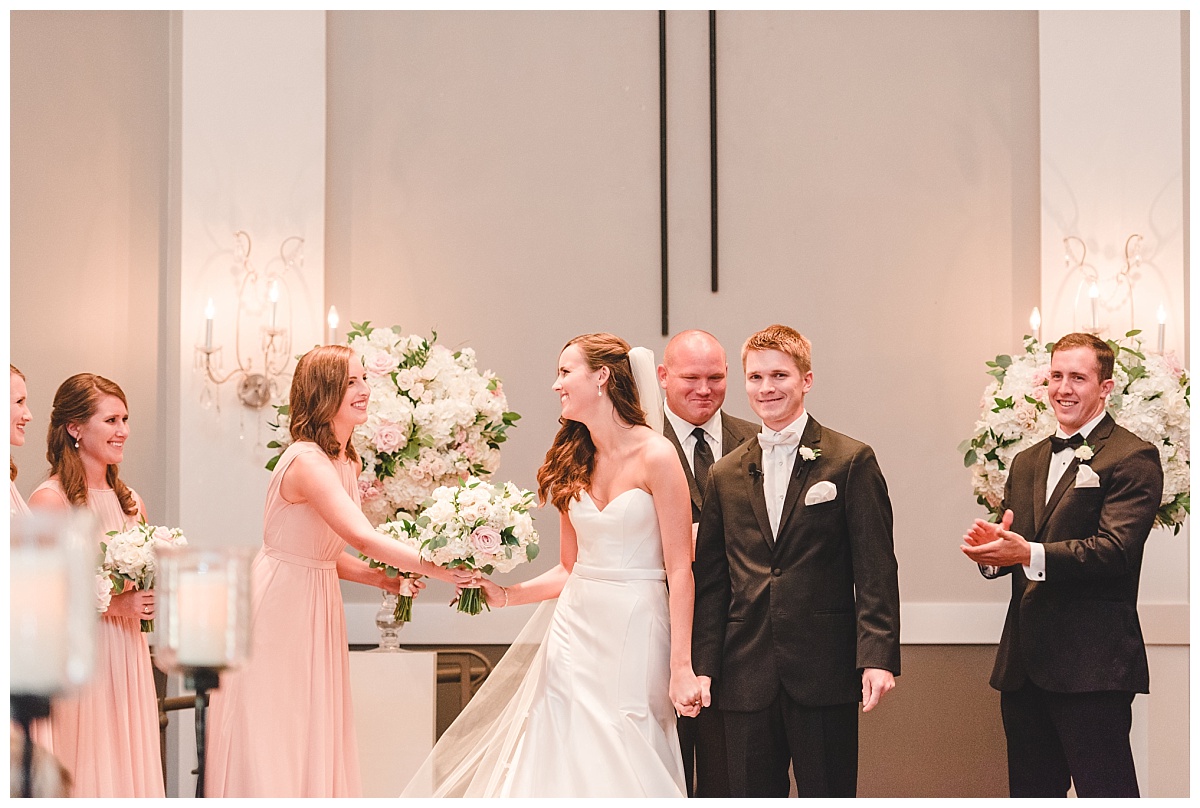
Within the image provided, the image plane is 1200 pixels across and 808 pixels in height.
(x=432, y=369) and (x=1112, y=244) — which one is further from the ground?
(x=1112, y=244)

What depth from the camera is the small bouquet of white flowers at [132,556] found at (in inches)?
139

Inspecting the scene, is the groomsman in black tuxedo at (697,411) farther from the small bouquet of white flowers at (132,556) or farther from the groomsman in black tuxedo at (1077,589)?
the small bouquet of white flowers at (132,556)

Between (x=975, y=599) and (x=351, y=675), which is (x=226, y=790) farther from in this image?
(x=975, y=599)

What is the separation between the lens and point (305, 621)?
12.3 ft

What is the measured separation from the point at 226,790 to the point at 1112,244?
4.51 metres

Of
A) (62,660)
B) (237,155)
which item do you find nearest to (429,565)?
(62,660)

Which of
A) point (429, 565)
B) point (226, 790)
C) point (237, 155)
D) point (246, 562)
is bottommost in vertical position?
point (226, 790)

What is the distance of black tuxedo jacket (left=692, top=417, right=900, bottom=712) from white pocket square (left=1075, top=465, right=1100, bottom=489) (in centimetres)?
81

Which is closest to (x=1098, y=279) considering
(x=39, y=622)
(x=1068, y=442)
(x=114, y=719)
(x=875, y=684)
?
(x=1068, y=442)

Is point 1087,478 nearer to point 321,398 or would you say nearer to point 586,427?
point 586,427

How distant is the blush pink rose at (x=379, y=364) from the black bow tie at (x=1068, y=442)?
2.49m

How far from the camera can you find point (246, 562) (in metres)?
1.68

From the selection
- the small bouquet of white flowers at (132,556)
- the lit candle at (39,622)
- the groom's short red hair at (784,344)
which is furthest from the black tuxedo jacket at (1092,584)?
the lit candle at (39,622)

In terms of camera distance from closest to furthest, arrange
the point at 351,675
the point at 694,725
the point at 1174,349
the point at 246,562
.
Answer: the point at 246,562 → the point at 694,725 → the point at 351,675 → the point at 1174,349
